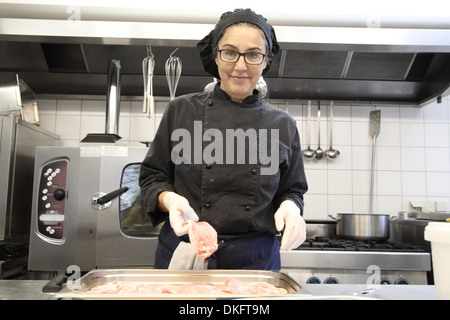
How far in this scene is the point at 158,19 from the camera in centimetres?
231

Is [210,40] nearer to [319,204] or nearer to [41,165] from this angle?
[41,165]

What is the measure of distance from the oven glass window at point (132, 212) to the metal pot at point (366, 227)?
Result: 45.8 inches

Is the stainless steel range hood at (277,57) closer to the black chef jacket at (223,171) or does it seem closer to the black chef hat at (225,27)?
the black chef hat at (225,27)

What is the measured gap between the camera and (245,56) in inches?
45.6

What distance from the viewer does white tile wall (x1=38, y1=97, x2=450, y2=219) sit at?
2773 mm

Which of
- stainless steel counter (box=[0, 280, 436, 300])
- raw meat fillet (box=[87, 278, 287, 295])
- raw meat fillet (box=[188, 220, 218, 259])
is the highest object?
raw meat fillet (box=[188, 220, 218, 259])

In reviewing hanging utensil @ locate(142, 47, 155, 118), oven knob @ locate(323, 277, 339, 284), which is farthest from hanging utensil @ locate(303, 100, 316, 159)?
hanging utensil @ locate(142, 47, 155, 118)

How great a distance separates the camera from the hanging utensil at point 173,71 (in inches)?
95.4

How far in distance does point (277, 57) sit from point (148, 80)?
87cm

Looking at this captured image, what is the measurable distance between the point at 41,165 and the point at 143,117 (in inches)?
35.4

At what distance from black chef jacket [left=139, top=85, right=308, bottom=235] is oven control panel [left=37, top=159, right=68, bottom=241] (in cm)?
102

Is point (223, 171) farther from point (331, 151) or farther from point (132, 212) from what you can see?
point (331, 151)

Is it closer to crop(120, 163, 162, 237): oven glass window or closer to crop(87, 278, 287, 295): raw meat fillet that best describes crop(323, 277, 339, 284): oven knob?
crop(120, 163, 162, 237): oven glass window

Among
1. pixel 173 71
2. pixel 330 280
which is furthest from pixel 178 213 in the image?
pixel 173 71
